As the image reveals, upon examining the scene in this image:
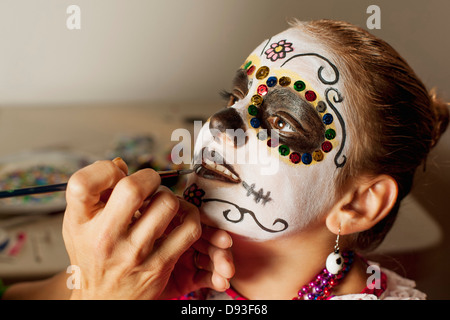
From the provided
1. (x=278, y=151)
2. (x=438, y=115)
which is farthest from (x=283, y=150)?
(x=438, y=115)

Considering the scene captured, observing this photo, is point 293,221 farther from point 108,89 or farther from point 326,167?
point 108,89

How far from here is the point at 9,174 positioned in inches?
56.4

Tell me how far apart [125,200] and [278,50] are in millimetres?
394

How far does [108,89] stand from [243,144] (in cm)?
117

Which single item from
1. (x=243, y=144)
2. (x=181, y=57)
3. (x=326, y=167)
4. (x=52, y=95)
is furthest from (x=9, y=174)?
(x=326, y=167)

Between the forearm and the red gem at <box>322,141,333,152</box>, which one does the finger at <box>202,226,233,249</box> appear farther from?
the forearm

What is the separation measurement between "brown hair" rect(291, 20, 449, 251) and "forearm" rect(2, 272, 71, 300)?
27.0 inches

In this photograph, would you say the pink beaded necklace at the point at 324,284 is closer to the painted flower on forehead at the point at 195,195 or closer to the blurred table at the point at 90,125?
the painted flower on forehead at the point at 195,195

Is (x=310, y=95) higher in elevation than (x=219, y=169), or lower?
higher

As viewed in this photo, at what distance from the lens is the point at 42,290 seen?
1054mm

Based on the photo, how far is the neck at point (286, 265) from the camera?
2.75 ft

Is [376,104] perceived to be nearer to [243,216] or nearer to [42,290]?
[243,216]

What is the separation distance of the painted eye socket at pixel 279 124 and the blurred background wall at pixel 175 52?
473 mm

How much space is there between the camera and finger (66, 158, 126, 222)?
0.62m
